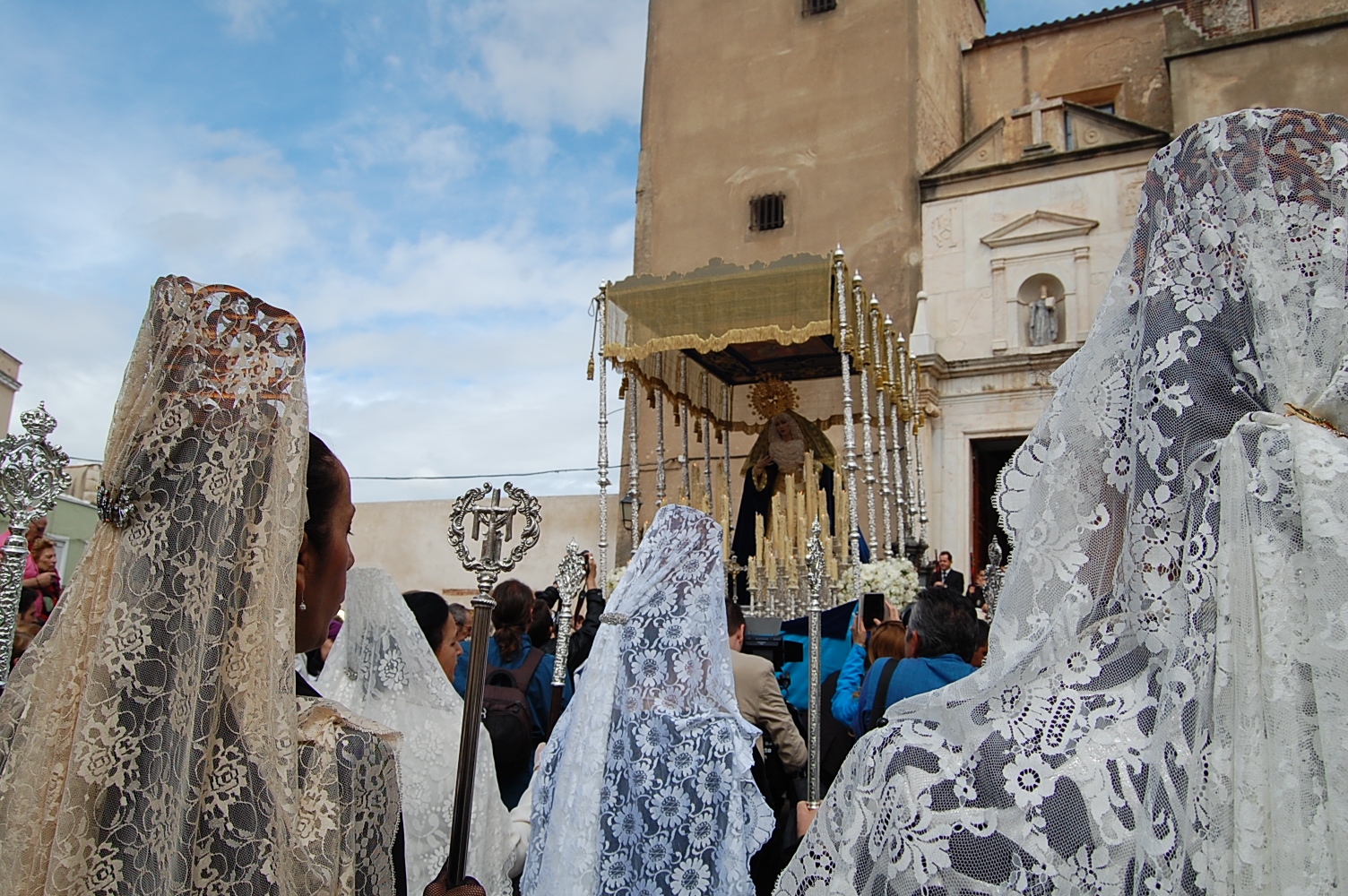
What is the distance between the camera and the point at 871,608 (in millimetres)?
6516

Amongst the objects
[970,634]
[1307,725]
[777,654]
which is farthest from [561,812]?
[777,654]

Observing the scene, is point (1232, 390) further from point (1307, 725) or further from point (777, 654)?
point (777, 654)

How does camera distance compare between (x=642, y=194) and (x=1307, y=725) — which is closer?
(x=1307, y=725)

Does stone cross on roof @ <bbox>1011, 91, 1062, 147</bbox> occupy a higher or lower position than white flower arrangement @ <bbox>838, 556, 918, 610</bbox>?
higher

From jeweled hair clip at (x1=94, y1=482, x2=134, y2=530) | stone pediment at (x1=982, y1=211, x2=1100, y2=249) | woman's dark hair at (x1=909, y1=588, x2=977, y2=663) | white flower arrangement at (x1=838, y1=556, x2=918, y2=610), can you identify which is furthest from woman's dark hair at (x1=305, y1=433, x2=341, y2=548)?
stone pediment at (x1=982, y1=211, x2=1100, y2=249)

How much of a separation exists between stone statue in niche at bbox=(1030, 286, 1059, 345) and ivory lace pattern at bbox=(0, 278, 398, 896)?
462 inches

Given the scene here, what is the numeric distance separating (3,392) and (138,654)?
8044 mm

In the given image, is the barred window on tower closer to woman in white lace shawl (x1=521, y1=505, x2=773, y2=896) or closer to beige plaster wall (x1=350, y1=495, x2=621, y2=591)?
beige plaster wall (x1=350, y1=495, x2=621, y2=591)

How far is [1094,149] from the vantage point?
1222 centimetres

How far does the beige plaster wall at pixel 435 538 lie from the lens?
617 inches

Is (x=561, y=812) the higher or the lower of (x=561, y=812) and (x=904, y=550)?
the lower

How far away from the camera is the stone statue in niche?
39.5 feet

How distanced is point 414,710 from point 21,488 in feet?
3.90

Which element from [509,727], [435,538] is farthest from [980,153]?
[509,727]
